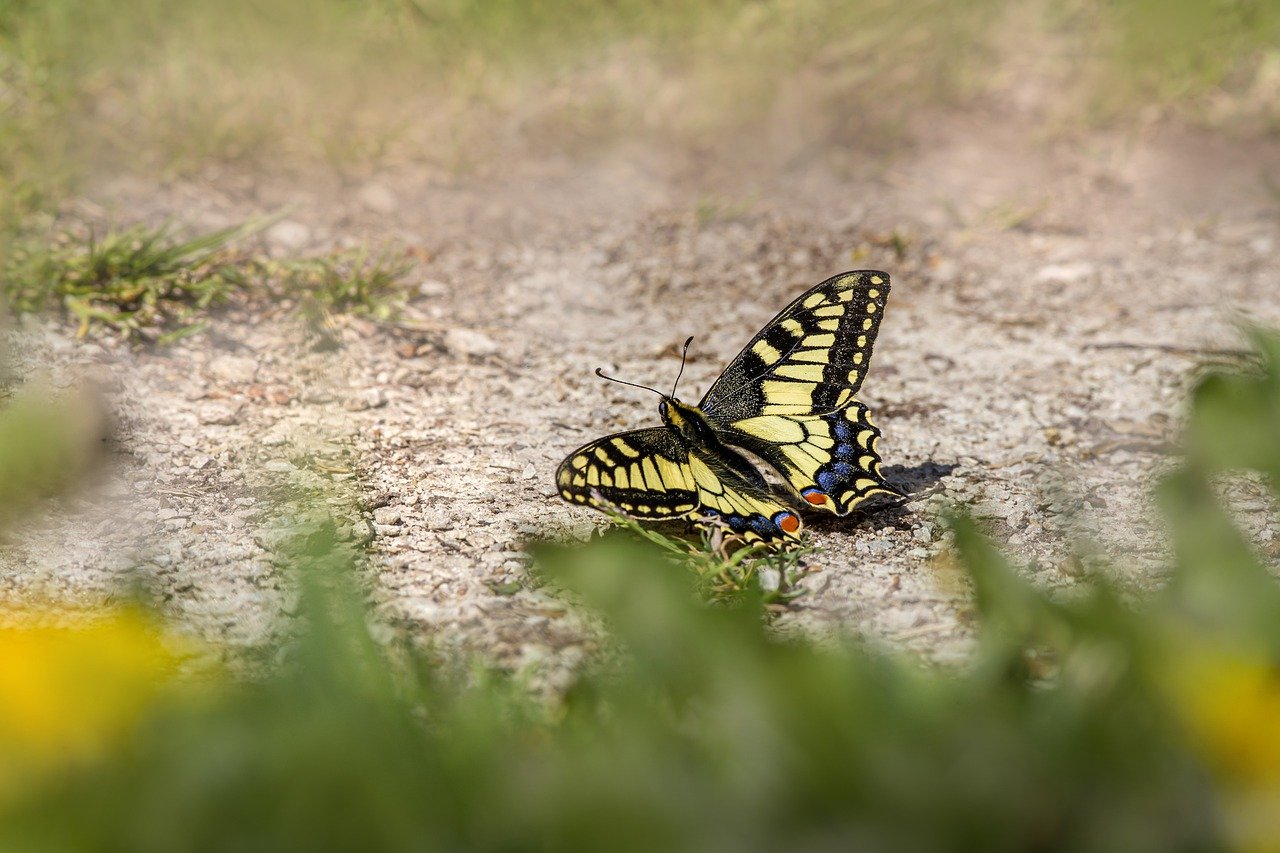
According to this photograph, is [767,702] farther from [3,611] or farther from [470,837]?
[3,611]

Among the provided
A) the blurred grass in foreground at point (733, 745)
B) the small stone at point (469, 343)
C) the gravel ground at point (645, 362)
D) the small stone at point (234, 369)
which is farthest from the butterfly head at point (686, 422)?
the blurred grass in foreground at point (733, 745)

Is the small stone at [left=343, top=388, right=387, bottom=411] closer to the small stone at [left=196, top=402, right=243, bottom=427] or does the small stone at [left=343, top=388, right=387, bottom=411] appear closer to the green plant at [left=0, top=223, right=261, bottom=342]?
the small stone at [left=196, top=402, right=243, bottom=427]

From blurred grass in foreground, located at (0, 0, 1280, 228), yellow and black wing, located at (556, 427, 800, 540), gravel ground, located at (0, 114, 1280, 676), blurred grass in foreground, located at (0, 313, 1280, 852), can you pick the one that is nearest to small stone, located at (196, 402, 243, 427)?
gravel ground, located at (0, 114, 1280, 676)

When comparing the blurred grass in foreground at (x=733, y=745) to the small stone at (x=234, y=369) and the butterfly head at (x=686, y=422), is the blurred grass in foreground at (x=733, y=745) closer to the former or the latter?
the butterfly head at (x=686, y=422)

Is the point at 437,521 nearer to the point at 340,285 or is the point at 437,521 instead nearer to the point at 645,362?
the point at 645,362

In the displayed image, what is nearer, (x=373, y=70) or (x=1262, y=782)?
(x=1262, y=782)

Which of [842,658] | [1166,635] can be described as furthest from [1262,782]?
[842,658]
